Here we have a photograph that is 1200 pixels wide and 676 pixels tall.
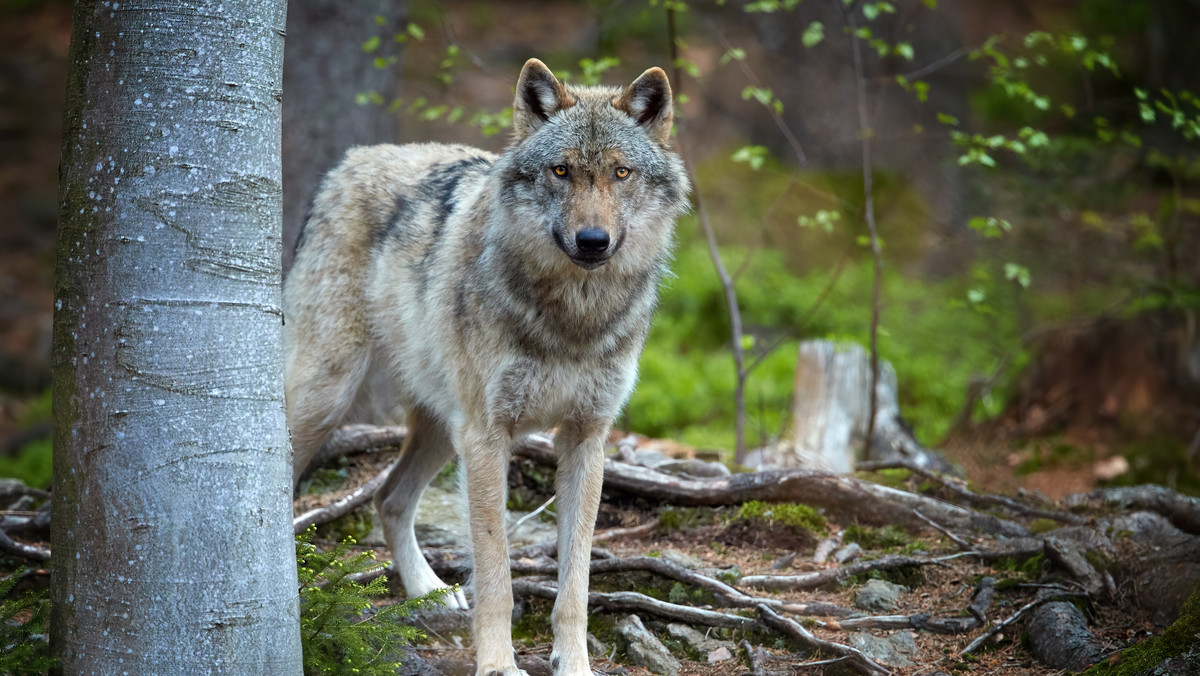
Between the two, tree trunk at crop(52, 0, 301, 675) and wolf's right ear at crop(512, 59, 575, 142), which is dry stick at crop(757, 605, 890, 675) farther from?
wolf's right ear at crop(512, 59, 575, 142)

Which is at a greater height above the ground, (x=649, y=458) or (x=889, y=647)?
(x=649, y=458)

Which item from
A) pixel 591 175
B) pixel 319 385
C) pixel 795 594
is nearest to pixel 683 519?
pixel 795 594

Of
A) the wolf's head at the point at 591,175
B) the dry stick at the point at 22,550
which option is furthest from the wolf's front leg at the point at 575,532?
the dry stick at the point at 22,550

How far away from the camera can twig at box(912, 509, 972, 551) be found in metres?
5.06

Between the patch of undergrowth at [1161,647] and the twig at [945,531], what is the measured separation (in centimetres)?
150

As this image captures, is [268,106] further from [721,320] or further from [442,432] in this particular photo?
[721,320]

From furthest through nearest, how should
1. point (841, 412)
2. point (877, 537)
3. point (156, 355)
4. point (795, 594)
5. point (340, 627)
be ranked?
point (841, 412) < point (877, 537) < point (795, 594) < point (340, 627) < point (156, 355)

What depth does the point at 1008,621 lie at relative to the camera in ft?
13.7

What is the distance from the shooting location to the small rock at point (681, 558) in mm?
4758

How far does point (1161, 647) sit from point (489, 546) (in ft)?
8.93

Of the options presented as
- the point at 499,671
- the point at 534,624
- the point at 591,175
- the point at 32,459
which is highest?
the point at 591,175

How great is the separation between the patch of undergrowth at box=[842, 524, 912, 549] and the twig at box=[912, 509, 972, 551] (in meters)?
0.14

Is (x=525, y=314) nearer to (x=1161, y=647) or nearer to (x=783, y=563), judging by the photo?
(x=783, y=563)

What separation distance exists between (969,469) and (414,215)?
5.41m
